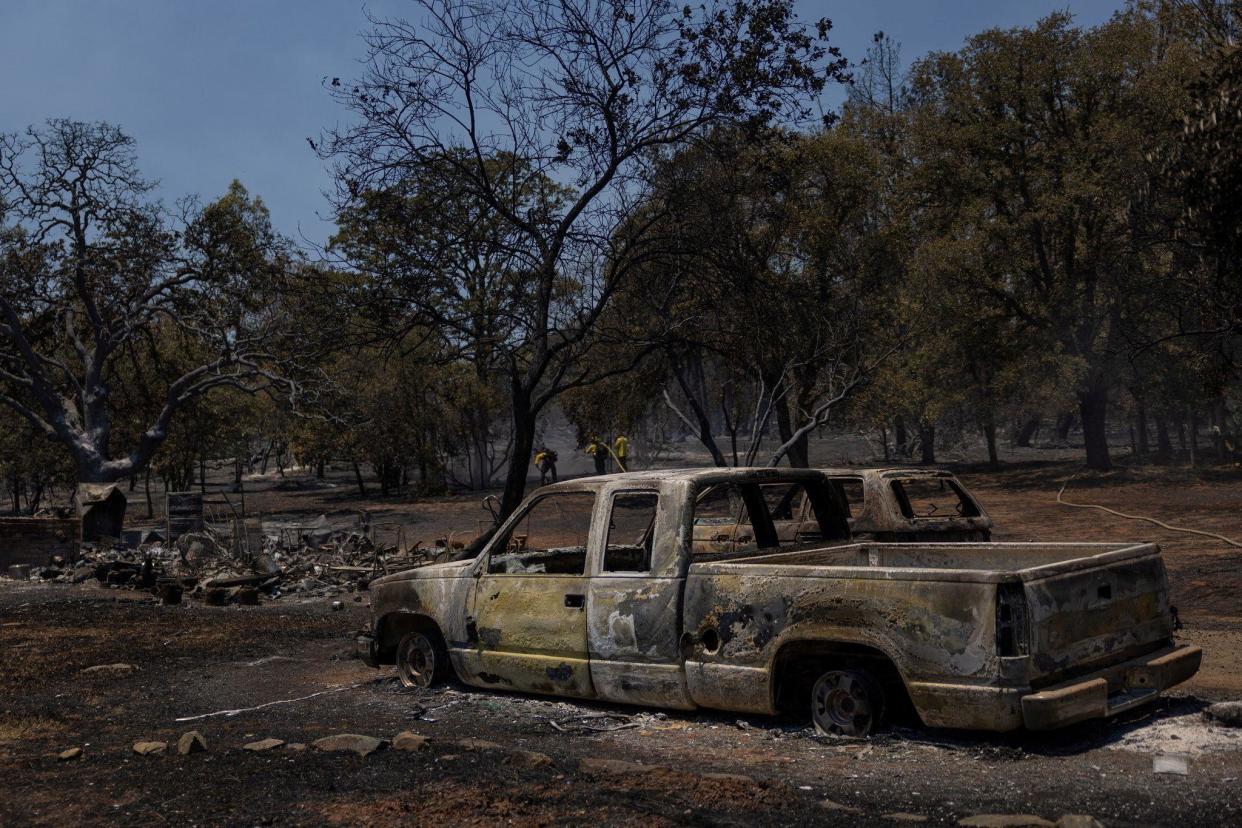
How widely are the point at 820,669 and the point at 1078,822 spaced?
7.39ft

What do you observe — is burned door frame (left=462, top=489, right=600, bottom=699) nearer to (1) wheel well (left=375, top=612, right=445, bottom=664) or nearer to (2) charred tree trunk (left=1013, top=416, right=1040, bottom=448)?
(1) wheel well (left=375, top=612, right=445, bottom=664)

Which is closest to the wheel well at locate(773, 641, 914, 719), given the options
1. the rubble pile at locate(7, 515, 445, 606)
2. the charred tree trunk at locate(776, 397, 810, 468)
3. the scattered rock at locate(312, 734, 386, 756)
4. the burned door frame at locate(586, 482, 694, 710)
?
the burned door frame at locate(586, 482, 694, 710)

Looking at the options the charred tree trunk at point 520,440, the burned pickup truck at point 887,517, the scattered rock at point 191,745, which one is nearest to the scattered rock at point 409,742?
the scattered rock at point 191,745

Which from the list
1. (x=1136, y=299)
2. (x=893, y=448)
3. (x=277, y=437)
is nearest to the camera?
(x=1136, y=299)

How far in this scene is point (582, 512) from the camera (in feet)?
122

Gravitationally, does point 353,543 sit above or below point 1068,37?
below

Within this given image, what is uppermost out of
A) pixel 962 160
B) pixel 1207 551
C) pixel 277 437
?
pixel 962 160

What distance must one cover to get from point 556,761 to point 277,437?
54453 millimetres

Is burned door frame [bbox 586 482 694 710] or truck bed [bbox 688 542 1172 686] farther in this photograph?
burned door frame [bbox 586 482 694 710]

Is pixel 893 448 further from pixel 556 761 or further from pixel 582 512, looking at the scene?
pixel 556 761

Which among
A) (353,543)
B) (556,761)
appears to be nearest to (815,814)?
(556,761)

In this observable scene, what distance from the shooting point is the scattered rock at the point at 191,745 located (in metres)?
6.98

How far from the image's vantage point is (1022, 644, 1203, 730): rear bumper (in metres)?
5.89

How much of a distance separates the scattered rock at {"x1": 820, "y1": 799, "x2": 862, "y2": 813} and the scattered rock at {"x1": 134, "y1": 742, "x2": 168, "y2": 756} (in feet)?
13.4
